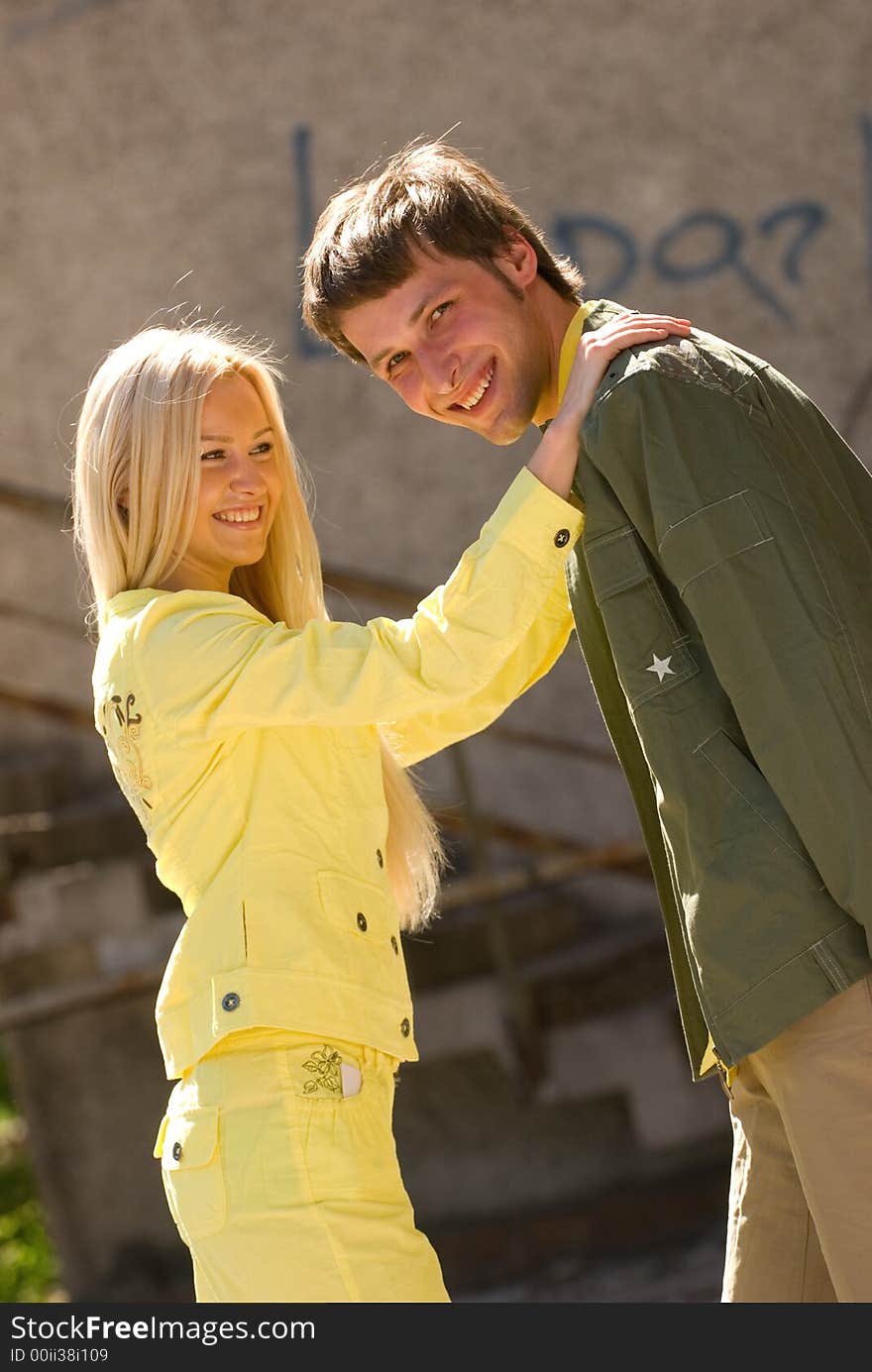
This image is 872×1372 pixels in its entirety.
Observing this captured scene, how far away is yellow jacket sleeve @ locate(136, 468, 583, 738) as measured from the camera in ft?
6.73

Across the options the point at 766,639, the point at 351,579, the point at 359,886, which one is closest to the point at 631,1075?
the point at 351,579

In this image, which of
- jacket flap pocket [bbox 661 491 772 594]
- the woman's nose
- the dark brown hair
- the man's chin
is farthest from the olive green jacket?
the woman's nose

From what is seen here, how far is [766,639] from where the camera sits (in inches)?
72.9

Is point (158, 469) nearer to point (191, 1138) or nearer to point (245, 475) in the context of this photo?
point (245, 475)

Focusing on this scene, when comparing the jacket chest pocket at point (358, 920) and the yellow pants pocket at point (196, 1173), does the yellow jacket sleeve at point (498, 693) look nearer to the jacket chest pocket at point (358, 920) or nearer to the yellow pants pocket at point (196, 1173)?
the jacket chest pocket at point (358, 920)

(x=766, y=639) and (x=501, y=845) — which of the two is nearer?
(x=766, y=639)

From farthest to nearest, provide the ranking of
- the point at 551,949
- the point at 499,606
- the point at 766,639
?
the point at 551,949
the point at 499,606
the point at 766,639

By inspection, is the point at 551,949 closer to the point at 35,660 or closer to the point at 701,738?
the point at 35,660

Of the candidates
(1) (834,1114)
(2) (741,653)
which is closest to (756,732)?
(2) (741,653)

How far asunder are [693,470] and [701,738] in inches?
11.4

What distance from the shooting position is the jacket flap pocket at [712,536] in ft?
6.17

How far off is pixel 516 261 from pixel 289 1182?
117cm

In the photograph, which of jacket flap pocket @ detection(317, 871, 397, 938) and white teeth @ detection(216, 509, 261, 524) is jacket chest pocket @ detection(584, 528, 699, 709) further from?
white teeth @ detection(216, 509, 261, 524)

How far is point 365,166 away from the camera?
5945 mm
